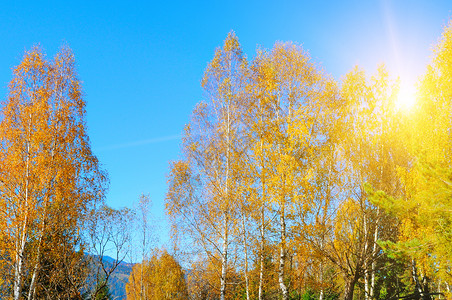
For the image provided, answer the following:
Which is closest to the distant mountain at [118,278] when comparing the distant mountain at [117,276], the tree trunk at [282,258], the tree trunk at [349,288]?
the distant mountain at [117,276]

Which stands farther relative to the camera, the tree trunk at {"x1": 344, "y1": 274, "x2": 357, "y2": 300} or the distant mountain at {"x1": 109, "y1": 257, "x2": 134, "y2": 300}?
the distant mountain at {"x1": 109, "y1": 257, "x2": 134, "y2": 300}

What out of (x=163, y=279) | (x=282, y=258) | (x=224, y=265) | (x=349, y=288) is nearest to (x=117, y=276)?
(x=163, y=279)

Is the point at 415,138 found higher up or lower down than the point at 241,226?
higher up

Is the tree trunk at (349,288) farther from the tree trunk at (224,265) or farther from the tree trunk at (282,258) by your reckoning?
the tree trunk at (224,265)

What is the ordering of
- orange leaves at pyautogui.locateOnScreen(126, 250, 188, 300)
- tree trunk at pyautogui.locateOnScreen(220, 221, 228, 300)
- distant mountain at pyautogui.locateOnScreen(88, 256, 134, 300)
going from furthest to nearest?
orange leaves at pyautogui.locateOnScreen(126, 250, 188, 300) → distant mountain at pyautogui.locateOnScreen(88, 256, 134, 300) → tree trunk at pyautogui.locateOnScreen(220, 221, 228, 300)

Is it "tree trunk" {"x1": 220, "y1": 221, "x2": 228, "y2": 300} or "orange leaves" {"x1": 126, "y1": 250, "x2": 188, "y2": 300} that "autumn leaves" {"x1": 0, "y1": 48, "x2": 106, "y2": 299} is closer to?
"tree trunk" {"x1": 220, "y1": 221, "x2": 228, "y2": 300}

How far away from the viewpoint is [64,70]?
12.8 meters

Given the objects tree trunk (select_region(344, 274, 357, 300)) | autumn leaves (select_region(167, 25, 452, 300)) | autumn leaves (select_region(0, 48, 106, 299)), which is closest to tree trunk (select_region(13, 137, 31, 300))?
autumn leaves (select_region(0, 48, 106, 299))

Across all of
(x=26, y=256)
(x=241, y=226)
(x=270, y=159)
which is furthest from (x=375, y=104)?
(x=26, y=256)

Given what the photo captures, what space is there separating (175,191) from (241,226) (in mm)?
2897

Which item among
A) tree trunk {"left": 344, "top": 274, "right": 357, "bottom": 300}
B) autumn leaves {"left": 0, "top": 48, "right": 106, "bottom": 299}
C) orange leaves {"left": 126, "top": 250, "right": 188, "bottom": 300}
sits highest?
autumn leaves {"left": 0, "top": 48, "right": 106, "bottom": 299}

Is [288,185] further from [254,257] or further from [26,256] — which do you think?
[26,256]

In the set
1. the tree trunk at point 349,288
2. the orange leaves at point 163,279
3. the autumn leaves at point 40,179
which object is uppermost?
the autumn leaves at point 40,179

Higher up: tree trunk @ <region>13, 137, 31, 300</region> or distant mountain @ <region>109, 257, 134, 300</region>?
tree trunk @ <region>13, 137, 31, 300</region>
